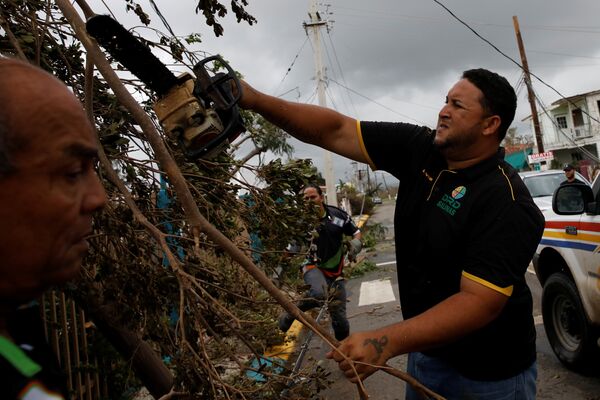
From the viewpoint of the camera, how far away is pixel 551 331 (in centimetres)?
520

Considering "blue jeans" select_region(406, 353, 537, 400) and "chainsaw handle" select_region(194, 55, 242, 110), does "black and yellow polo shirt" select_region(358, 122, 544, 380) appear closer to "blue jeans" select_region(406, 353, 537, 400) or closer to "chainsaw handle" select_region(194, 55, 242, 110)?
"blue jeans" select_region(406, 353, 537, 400)

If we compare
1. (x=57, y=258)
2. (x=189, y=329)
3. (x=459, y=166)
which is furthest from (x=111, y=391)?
(x=57, y=258)

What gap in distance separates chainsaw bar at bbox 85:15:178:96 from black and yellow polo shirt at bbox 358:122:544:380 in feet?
3.55

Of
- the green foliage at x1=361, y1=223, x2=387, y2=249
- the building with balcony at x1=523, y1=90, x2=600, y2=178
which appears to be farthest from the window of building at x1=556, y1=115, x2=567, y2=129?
the green foliage at x1=361, y1=223, x2=387, y2=249

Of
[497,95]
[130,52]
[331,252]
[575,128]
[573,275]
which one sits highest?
[575,128]

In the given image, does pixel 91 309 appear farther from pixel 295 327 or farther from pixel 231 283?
pixel 295 327

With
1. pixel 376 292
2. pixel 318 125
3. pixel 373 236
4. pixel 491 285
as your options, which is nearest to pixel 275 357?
pixel 318 125

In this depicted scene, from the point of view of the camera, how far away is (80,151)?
2.93ft

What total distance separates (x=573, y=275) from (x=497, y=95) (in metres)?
3.04

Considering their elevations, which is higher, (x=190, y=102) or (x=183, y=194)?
(x=190, y=102)

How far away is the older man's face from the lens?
2.64 feet

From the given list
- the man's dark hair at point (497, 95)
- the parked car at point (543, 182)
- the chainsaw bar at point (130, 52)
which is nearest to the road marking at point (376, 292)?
the parked car at point (543, 182)

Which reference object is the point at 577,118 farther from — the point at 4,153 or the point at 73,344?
the point at 4,153

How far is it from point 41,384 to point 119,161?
250 cm
